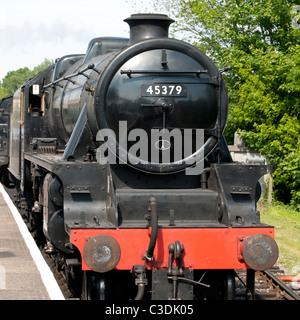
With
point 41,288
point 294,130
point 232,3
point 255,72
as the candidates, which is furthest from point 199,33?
point 41,288

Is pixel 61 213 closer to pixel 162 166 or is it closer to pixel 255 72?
pixel 162 166

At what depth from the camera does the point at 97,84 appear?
19.1 ft

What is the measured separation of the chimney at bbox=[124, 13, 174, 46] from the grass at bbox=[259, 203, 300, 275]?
4.14m

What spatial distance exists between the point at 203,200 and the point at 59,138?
131 inches

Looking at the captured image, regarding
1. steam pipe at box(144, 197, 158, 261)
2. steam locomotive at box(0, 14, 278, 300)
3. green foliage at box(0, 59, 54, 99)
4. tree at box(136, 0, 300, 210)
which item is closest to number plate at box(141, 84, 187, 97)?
steam locomotive at box(0, 14, 278, 300)

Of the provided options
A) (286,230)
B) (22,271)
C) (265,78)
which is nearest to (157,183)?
(22,271)

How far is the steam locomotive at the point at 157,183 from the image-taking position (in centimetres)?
536

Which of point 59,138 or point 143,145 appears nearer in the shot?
point 143,145

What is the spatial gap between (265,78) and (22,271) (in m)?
9.92

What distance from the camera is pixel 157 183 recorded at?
6.08 metres

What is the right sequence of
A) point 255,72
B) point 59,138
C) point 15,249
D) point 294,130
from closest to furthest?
point 15,249 < point 59,138 < point 294,130 < point 255,72

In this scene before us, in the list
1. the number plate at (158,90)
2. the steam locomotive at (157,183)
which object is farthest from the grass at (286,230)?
the number plate at (158,90)

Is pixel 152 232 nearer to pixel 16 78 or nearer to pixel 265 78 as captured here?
pixel 265 78

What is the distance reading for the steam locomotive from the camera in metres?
5.36
